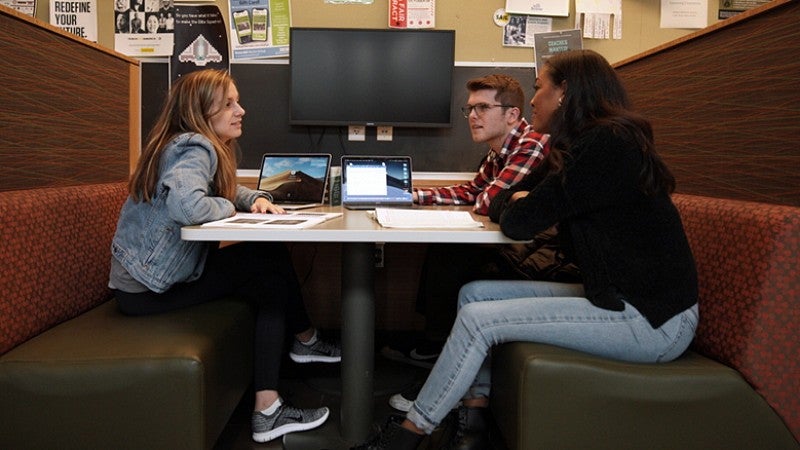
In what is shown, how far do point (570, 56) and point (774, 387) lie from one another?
798 millimetres

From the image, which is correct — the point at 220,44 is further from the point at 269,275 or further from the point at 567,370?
the point at 567,370

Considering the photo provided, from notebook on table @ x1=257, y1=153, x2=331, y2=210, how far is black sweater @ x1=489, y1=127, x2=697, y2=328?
1.01 m

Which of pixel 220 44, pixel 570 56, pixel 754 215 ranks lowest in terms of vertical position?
pixel 754 215

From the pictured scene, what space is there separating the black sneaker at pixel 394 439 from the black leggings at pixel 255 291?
35cm

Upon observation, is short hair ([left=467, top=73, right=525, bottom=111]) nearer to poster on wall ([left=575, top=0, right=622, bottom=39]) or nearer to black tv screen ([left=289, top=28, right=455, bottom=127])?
black tv screen ([left=289, top=28, right=455, bottom=127])

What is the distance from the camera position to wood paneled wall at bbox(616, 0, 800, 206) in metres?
1.09

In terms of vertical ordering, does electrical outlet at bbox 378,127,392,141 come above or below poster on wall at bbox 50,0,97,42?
below

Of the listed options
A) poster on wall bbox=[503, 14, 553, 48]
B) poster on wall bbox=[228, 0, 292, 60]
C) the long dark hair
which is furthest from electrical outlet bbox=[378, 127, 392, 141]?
the long dark hair

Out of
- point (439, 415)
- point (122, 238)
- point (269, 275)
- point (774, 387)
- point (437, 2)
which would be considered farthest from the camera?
point (437, 2)

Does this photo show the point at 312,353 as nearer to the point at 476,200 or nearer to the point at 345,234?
the point at 476,200

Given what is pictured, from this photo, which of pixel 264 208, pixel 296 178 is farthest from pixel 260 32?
pixel 264 208

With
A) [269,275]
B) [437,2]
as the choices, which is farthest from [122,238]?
[437,2]

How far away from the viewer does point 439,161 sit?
7.89ft

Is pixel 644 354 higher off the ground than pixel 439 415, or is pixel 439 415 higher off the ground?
pixel 644 354
